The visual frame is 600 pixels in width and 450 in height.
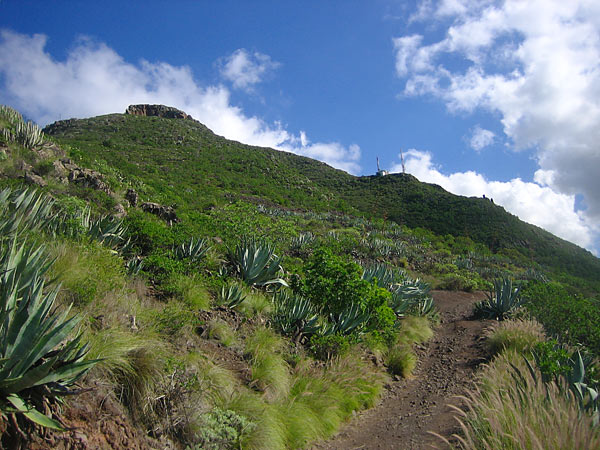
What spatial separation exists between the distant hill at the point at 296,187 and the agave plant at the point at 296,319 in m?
12.8

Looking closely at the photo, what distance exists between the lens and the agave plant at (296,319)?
6.02 m

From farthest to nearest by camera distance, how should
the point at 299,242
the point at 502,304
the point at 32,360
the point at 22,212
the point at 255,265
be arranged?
1. the point at 299,242
2. the point at 502,304
3. the point at 255,265
4. the point at 22,212
5. the point at 32,360

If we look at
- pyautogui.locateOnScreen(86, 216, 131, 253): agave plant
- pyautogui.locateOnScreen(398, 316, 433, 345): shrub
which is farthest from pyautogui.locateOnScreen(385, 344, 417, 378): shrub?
pyautogui.locateOnScreen(86, 216, 131, 253): agave plant

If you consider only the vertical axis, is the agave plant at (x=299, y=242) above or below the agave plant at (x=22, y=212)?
above

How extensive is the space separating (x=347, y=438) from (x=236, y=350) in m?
1.76

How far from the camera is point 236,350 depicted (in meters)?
4.92

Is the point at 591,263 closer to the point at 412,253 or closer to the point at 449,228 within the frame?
the point at 449,228

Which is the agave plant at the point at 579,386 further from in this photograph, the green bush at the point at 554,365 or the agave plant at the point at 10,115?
the agave plant at the point at 10,115

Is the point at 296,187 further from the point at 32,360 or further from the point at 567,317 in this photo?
the point at 32,360

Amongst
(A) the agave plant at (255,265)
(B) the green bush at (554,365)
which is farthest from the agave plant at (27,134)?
(B) the green bush at (554,365)

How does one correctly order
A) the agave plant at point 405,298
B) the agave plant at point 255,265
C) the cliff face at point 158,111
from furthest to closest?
the cliff face at point 158,111, the agave plant at point 405,298, the agave plant at point 255,265

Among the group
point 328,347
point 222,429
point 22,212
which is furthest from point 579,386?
point 22,212

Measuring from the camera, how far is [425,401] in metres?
5.43

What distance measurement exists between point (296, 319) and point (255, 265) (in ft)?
5.58
